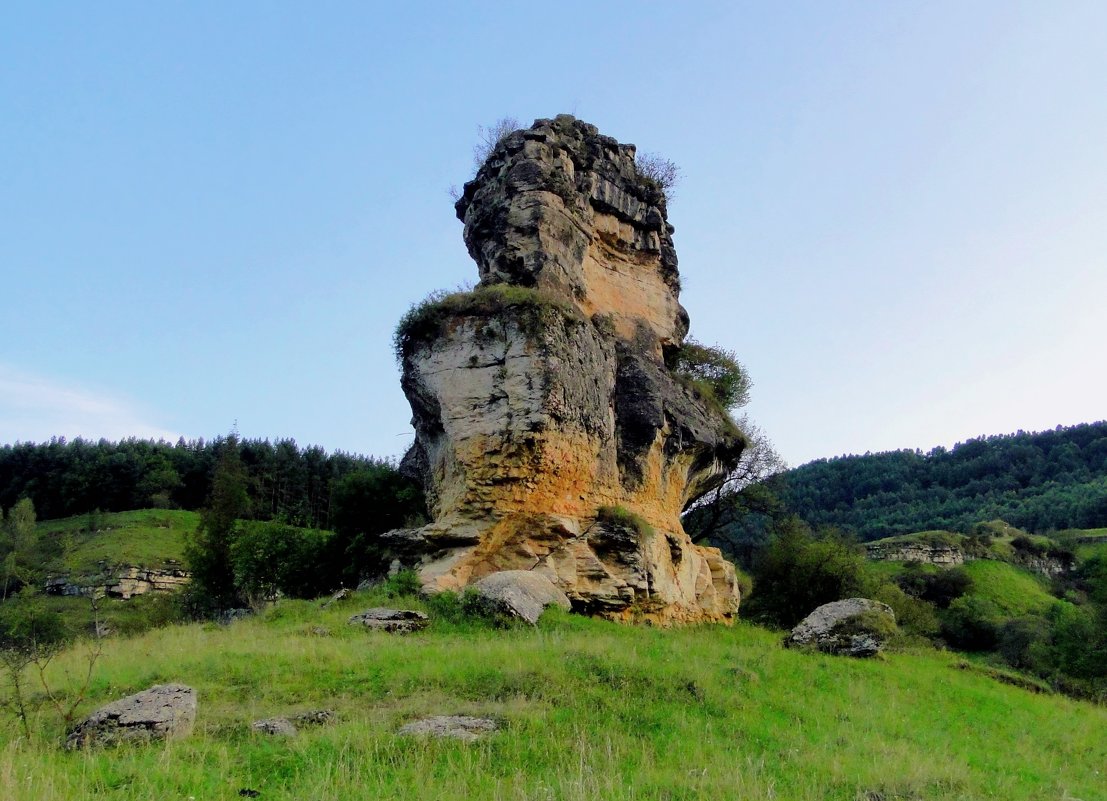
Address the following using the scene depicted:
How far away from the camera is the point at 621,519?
19422 millimetres

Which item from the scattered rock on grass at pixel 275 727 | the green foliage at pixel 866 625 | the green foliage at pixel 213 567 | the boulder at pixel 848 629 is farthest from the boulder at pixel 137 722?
the green foliage at pixel 213 567

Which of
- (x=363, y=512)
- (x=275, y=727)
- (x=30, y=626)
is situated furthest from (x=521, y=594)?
(x=363, y=512)

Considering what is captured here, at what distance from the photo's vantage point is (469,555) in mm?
17969

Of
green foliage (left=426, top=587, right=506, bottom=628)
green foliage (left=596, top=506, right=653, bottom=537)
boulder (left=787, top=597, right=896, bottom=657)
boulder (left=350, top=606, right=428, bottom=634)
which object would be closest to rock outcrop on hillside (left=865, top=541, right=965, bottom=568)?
boulder (left=787, top=597, right=896, bottom=657)

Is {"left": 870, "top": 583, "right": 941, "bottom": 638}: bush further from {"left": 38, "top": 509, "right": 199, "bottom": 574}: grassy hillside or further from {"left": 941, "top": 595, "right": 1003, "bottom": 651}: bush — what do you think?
{"left": 38, "top": 509, "right": 199, "bottom": 574}: grassy hillside

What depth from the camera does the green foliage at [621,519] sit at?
19.3m

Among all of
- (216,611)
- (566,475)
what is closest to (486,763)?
(566,475)

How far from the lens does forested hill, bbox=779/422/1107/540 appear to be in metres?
99.5

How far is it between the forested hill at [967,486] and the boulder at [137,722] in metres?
95.7

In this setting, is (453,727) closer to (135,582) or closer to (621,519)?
(621,519)

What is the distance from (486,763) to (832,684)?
7.76 meters

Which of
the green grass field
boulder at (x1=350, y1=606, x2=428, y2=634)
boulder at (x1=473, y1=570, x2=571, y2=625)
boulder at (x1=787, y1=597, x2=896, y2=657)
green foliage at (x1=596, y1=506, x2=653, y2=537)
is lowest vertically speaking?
the green grass field

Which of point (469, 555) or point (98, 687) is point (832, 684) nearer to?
point (469, 555)

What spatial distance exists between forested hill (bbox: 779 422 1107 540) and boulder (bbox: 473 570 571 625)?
85733mm
